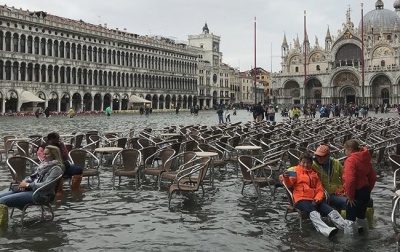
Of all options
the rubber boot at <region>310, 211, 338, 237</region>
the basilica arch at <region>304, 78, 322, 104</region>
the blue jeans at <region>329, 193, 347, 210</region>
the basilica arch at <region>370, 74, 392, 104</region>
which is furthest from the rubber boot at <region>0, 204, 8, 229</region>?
the basilica arch at <region>304, 78, 322, 104</region>

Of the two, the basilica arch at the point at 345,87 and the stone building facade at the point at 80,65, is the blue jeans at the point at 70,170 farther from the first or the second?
the basilica arch at the point at 345,87

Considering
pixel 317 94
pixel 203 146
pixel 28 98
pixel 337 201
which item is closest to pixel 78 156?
pixel 203 146

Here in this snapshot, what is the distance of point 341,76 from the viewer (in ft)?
266

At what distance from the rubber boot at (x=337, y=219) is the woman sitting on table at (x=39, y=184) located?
3.79m

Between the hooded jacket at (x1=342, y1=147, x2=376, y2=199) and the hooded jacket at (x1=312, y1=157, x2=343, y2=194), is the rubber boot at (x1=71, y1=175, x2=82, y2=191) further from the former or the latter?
the hooded jacket at (x1=342, y1=147, x2=376, y2=199)

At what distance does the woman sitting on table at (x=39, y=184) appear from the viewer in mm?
6727

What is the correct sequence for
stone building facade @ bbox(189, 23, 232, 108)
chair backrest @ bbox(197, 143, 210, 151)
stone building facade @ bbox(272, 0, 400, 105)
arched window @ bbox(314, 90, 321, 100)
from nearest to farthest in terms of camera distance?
chair backrest @ bbox(197, 143, 210, 151) → stone building facade @ bbox(272, 0, 400, 105) → arched window @ bbox(314, 90, 321, 100) → stone building facade @ bbox(189, 23, 232, 108)

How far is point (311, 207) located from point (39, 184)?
12.4ft

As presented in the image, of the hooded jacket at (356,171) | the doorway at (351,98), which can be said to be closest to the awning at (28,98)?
the hooded jacket at (356,171)

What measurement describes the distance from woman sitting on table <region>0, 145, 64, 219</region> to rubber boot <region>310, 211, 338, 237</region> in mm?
3556

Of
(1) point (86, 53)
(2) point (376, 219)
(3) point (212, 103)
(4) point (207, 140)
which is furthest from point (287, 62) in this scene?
(2) point (376, 219)

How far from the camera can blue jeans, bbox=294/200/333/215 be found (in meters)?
6.43

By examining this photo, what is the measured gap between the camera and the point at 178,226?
6895mm

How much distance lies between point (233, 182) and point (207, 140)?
303 centimetres
